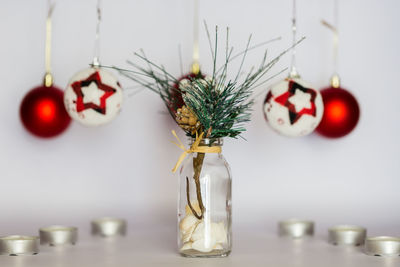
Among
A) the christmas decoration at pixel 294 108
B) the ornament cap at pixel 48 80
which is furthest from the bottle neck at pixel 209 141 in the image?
the ornament cap at pixel 48 80

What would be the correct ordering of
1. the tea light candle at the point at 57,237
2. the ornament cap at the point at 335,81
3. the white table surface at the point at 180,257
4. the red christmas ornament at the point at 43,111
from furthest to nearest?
the ornament cap at the point at 335,81 < the red christmas ornament at the point at 43,111 < the tea light candle at the point at 57,237 < the white table surface at the point at 180,257

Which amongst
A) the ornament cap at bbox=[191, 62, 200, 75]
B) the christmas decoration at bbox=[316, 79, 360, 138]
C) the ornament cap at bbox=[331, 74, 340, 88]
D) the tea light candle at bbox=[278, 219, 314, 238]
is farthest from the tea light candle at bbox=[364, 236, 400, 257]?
the ornament cap at bbox=[191, 62, 200, 75]

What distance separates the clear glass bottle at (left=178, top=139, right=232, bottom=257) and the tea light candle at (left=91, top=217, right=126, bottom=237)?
30 centimetres

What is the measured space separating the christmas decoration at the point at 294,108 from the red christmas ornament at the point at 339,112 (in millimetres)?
151

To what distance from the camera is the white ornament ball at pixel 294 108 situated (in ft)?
Answer: 3.90

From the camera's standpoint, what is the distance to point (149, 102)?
1481 mm

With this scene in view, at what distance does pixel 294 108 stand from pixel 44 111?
0.56 m

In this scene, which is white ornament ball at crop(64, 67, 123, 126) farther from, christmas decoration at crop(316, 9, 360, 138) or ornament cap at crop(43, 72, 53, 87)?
christmas decoration at crop(316, 9, 360, 138)

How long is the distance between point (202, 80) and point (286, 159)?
525mm

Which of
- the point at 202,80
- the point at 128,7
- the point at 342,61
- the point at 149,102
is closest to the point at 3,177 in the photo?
the point at 149,102

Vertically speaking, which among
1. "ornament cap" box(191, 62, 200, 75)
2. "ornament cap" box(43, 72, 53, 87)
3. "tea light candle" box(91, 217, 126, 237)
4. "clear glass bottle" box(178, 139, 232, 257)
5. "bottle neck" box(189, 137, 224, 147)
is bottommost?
"tea light candle" box(91, 217, 126, 237)

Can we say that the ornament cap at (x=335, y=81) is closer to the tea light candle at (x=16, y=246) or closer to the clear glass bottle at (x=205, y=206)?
the clear glass bottle at (x=205, y=206)

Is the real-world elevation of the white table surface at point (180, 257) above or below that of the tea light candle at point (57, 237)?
below

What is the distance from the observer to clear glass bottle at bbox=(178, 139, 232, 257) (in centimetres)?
103
